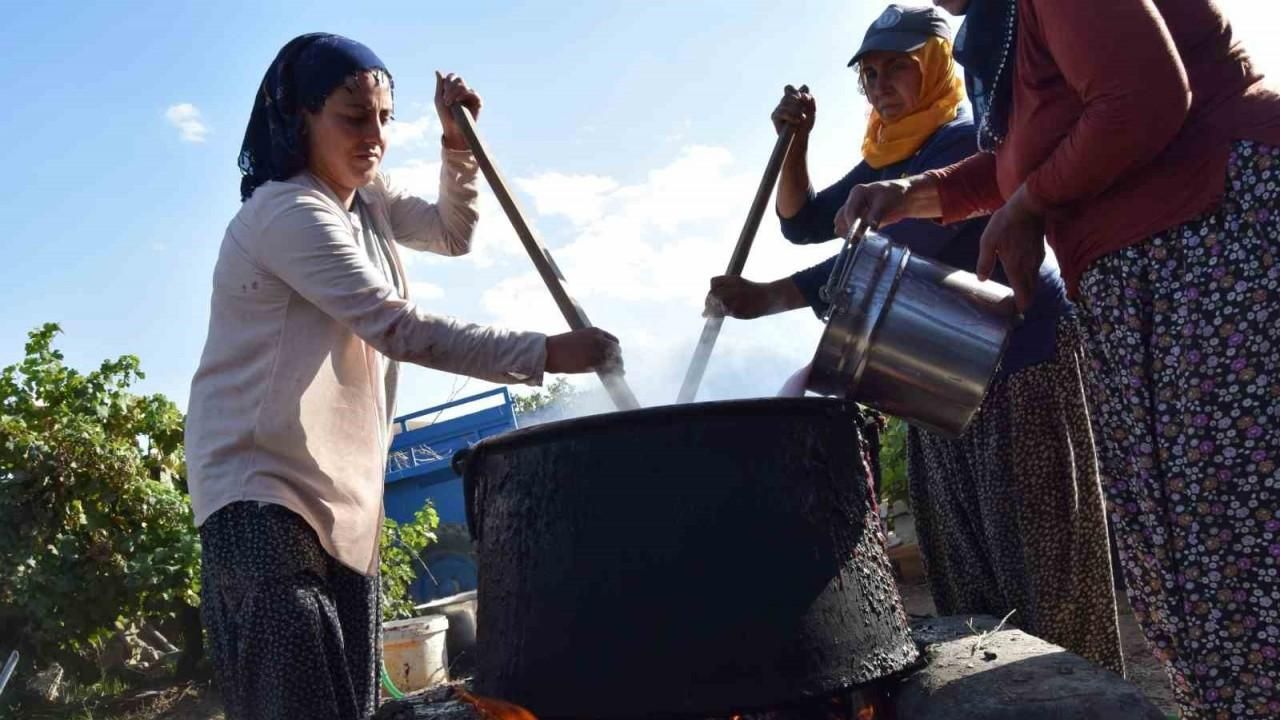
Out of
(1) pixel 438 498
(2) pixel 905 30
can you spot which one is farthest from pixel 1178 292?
(1) pixel 438 498

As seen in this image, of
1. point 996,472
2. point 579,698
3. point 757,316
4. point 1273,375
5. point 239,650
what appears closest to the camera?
point 1273,375

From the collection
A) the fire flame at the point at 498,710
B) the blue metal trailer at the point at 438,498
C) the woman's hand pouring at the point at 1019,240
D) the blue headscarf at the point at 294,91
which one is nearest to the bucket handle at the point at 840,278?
the woman's hand pouring at the point at 1019,240

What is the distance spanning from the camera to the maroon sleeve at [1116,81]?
5.31ft

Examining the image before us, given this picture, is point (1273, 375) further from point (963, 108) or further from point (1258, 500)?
point (963, 108)

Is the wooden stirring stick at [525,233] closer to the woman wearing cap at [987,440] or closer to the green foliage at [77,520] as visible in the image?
the woman wearing cap at [987,440]

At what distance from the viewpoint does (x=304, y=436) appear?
2227mm

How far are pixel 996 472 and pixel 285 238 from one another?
1902mm

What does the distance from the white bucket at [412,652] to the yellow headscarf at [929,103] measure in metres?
3.77

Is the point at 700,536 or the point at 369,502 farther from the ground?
the point at 369,502

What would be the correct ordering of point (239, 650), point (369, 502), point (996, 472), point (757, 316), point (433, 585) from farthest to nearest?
1. point (433, 585)
2. point (757, 316)
3. point (996, 472)
4. point (369, 502)
5. point (239, 650)

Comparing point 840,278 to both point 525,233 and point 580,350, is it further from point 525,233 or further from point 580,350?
point 525,233

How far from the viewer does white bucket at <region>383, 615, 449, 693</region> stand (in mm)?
5465

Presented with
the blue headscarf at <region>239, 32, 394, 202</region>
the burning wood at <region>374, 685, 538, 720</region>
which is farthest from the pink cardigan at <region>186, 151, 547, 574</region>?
the burning wood at <region>374, 685, 538, 720</region>

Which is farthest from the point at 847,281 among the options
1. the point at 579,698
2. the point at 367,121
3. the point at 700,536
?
the point at 367,121
